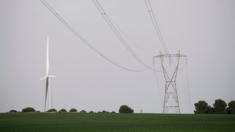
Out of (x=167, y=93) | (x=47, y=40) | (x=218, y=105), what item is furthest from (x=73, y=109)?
(x=218, y=105)

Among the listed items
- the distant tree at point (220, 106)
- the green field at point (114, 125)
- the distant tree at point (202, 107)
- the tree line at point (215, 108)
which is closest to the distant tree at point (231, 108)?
the tree line at point (215, 108)

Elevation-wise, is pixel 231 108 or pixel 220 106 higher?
pixel 220 106

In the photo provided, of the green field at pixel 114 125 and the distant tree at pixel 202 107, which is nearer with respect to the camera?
the green field at pixel 114 125

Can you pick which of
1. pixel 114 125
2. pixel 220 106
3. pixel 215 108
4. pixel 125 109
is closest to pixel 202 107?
pixel 215 108

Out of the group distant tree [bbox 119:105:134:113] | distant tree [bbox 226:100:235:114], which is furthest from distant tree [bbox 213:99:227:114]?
distant tree [bbox 119:105:134:113]

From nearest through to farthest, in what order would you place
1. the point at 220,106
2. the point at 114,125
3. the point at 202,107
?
1. the point at 114,125
2. the point at 202,107
3. the point at 220,106

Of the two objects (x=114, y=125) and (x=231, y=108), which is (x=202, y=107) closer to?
(x=231, y=108)

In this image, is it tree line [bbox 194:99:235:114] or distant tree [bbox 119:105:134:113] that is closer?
distant tree [bbox 119:105:134:113]

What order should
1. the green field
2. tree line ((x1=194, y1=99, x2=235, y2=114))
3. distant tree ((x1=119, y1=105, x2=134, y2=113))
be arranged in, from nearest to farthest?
the green field < distant tree ((x1=119, y1=105, x2=134, y2=113)) < tree line ((x1=194, y1=99, x2=235, y2=114))

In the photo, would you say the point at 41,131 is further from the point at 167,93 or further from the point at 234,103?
the point at 234,103

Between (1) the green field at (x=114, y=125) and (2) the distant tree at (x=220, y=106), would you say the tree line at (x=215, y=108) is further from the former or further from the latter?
(1) the green field at (x=114, y=125)

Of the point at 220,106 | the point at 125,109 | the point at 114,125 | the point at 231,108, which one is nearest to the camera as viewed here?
the point at 114,125

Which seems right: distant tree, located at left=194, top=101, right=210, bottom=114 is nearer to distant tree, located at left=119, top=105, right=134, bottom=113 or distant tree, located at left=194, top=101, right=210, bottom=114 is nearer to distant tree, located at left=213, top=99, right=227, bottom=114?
distant tree, located at left=213, top=99, right=227, bottom=114

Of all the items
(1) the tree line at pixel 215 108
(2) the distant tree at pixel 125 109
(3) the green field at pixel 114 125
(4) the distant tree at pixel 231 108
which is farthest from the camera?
(4) the distant tree at pixel 231 108
